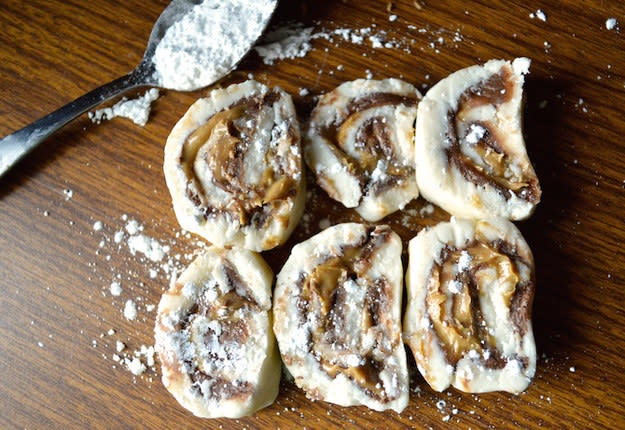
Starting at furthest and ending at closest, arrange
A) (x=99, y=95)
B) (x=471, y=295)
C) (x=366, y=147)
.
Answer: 1. (x=99, y=95)
2. (x=366, y=147)
3. (x=471, y=295)

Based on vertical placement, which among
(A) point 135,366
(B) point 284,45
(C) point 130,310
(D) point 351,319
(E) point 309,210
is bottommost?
(A) point 135,366

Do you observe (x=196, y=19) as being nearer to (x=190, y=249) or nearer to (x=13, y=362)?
(x=190, y=249)

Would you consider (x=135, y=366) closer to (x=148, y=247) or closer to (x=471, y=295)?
(x=148, y=247)

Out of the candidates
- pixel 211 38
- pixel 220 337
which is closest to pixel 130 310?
pixel 220 337

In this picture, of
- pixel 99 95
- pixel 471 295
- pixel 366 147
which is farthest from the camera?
pixel 99 95

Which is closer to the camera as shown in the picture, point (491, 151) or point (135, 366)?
point (491, 151)

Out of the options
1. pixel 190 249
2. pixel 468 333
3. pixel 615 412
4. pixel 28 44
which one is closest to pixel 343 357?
pixel 468 333
